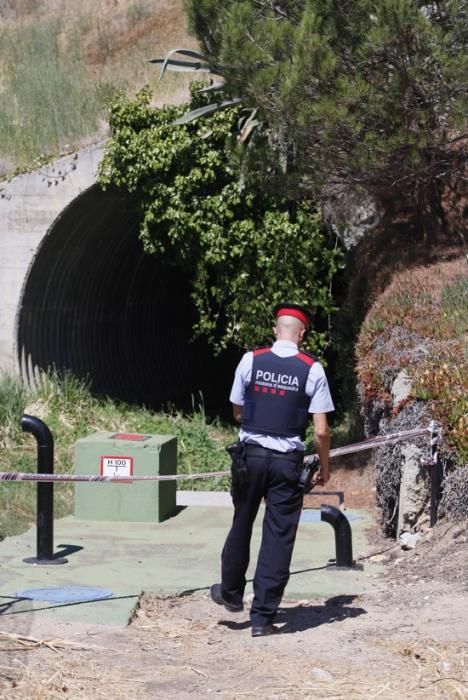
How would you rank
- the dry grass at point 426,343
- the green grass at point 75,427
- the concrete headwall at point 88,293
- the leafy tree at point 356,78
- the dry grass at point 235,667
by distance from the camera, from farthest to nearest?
the concrete headwall at point 88,293 < the green grass at point 75,427 < the leafy tree at point 356,78 < the dry grass at point 426,343 < the dry grass at point 235,667

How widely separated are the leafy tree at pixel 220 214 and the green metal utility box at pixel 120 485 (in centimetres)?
496

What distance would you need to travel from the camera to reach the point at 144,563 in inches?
330

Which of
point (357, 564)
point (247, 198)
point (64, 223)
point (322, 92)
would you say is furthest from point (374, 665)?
point (64, 223)

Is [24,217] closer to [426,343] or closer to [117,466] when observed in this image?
[117,466]

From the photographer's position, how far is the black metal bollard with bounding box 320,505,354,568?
7797mm

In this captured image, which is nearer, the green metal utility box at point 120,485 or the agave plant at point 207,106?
the green metal utility box at point 120,485

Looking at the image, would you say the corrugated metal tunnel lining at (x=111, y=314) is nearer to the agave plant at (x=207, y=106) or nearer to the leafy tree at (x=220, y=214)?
the leafy tree at (x=220, y=214)

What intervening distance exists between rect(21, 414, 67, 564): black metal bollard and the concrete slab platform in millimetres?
122

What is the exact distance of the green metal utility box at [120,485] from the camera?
32.3ft

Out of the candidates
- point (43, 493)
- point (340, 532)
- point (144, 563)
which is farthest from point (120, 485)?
point (340, 532)

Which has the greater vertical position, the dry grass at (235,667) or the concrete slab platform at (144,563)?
the dry grass at (235,667)

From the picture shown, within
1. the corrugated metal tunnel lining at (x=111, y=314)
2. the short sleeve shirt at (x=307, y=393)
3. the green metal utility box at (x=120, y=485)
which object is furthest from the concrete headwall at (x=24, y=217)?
the short sleeve shirt at (x=307, y=393)

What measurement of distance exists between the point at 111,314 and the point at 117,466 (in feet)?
32.5

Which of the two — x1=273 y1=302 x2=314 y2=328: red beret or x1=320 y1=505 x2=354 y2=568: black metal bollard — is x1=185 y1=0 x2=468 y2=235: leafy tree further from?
x1=273 y1=302 x2=314 y2=328: red beret
